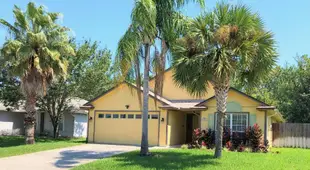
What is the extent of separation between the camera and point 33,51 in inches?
784

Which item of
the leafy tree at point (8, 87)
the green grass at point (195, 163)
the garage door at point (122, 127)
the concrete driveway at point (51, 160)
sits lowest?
the concrete driveway at point (51, 160)

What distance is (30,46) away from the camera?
20.0 m

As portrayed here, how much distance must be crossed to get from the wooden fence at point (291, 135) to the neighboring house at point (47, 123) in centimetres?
1751

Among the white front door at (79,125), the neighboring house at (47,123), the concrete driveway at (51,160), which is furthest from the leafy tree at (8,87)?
the concrete driveway at (51,160)

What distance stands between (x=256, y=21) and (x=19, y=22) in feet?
46.7

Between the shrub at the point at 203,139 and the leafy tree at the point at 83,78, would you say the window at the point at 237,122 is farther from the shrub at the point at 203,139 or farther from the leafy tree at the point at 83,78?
the leafy tree at the point at 83,78

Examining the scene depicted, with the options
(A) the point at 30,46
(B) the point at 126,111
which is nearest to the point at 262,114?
(B) the point at 126,111

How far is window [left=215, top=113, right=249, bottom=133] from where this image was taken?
19706 mm

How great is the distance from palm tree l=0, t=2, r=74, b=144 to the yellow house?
13.7 ft

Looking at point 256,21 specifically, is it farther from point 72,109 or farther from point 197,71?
point 72,109

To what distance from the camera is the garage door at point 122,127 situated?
22.0 metres

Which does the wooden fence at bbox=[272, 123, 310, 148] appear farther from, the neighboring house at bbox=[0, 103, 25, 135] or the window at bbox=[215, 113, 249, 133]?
the neighboring house at bbox=[0, 103, 25, 135]

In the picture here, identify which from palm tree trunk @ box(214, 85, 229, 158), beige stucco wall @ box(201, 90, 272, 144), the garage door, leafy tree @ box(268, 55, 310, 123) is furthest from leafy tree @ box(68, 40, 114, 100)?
leafy tree @ box(268, 55, 310, 123)

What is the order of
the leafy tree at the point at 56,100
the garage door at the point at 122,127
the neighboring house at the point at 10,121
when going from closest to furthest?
1. the garage door at the point at 122,127
2. the leafy tree at the point at 56,100
3. the neighboring house at the point at 10,121
